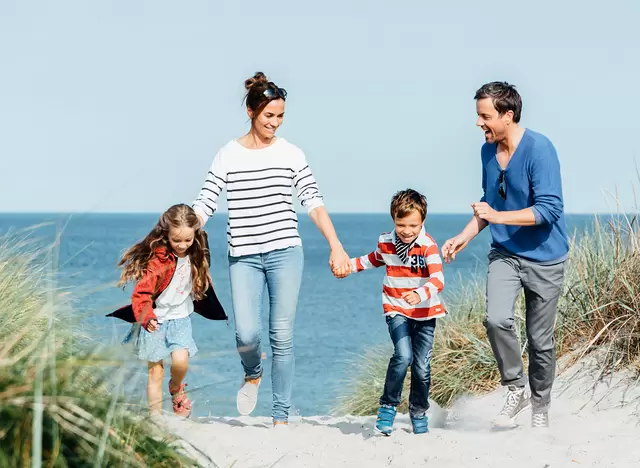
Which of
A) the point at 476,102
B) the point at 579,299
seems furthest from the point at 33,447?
the point at 579,299

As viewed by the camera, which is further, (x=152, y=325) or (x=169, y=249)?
(x=169, y=249)

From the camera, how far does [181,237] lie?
18.7ft

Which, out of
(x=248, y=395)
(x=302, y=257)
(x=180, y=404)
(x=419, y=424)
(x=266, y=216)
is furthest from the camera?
(x=248, y=395)

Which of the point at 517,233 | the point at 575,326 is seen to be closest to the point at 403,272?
the point at 517,233

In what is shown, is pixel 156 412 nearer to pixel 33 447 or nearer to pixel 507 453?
pixel 33 447

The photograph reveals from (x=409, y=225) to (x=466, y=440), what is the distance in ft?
4.46

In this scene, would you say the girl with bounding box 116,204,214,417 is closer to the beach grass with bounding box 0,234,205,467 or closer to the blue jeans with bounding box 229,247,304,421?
the blue jeans with bounding box 229,247,304,421

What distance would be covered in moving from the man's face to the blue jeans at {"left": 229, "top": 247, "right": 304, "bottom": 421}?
138cm

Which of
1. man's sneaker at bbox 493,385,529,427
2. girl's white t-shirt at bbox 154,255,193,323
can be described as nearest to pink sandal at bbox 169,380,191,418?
girl's white t-shirt at bbox 154,255,193,323

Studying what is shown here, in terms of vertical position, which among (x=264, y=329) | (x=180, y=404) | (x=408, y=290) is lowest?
(x=264, y=329)

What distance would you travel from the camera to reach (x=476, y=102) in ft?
18.9

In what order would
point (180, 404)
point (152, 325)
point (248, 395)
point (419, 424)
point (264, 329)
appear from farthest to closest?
point (264, 329) → point (248, 395) → point (419, 424) → point (152, 325) → point (180, 404)

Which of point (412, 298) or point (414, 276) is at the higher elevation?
point (414, 276)

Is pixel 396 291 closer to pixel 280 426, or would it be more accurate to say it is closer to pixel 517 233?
pixel 517 233
